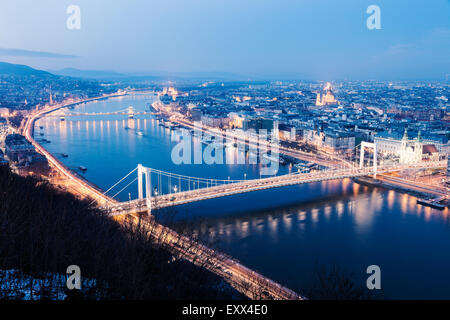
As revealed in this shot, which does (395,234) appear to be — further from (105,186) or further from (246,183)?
(105,186)

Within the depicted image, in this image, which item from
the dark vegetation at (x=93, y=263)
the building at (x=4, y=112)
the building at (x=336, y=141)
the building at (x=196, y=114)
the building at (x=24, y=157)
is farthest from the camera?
the building at (x=196, y=114)

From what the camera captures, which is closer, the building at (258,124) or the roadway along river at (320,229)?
the roadway along river at (320,229)

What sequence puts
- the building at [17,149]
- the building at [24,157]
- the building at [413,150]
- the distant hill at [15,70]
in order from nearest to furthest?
the building at [24,157]
the building at [17,149]
the building at [413,150]
the distant hill at [15,70]

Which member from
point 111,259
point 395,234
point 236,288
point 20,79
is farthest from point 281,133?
point 20,79

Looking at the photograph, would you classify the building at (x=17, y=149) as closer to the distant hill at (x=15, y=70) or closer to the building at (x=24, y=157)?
the building at (x=24, y=157)

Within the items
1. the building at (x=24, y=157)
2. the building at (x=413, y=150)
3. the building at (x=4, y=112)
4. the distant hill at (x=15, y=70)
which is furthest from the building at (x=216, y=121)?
the distant hill at (x=15, y=70)

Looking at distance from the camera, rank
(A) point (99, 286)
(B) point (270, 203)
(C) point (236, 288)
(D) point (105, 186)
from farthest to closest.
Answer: (D) point (105, 186) → (B) point (270, 203) → (C) point (236, 288) → (A) point (99, 286)

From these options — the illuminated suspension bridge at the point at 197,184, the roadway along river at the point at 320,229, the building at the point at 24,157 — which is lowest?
the roadway along river at the point at 320,229

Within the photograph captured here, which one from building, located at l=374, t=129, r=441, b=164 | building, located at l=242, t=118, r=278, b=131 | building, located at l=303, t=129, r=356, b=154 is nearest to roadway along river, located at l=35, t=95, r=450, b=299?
A: building, located at l=374, t=129, r=441, b=164

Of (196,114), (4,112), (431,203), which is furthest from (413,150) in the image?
(4,112)
